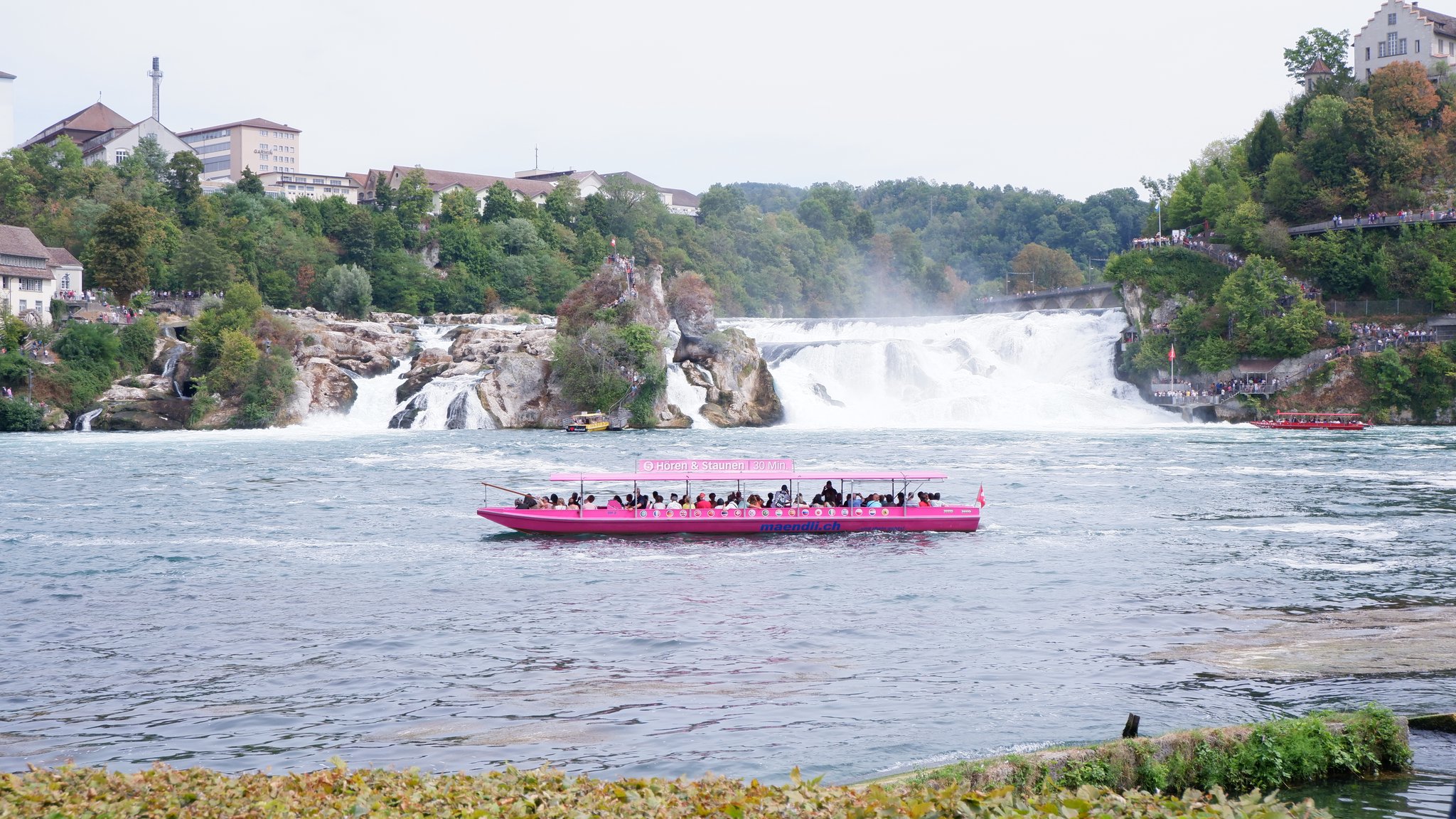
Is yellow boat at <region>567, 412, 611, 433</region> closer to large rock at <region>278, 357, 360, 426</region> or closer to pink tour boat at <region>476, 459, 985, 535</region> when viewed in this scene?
large rock at <region>278, 357, 360, 426</region>

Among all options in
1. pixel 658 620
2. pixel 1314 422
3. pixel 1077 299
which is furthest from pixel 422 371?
pixel 658 620

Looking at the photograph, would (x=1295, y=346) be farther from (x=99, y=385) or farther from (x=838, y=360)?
(x=99, y=385)

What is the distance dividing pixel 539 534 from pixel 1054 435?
3636 centimetres

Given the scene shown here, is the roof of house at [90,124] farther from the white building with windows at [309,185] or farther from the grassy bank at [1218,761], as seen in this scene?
the grassy bank at [1218,761]

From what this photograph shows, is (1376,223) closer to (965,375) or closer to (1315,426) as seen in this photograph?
(1315,426)

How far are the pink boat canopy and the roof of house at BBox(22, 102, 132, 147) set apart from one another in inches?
4380

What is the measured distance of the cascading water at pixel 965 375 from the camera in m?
71.8

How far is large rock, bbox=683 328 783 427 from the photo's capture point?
72.2 m

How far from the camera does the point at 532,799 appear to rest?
33.4 ft

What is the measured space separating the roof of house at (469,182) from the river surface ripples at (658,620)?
7953 centimetres

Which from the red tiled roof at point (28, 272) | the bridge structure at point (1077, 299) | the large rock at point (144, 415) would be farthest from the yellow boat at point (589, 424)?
the red tiled roof at point (28, 272)

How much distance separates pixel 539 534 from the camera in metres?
32.8

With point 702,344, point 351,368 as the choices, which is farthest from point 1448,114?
point 351,368

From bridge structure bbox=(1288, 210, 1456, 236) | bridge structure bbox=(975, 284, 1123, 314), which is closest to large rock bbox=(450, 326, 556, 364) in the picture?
bridge structure bbox=(975, 284, 1123, 314)
